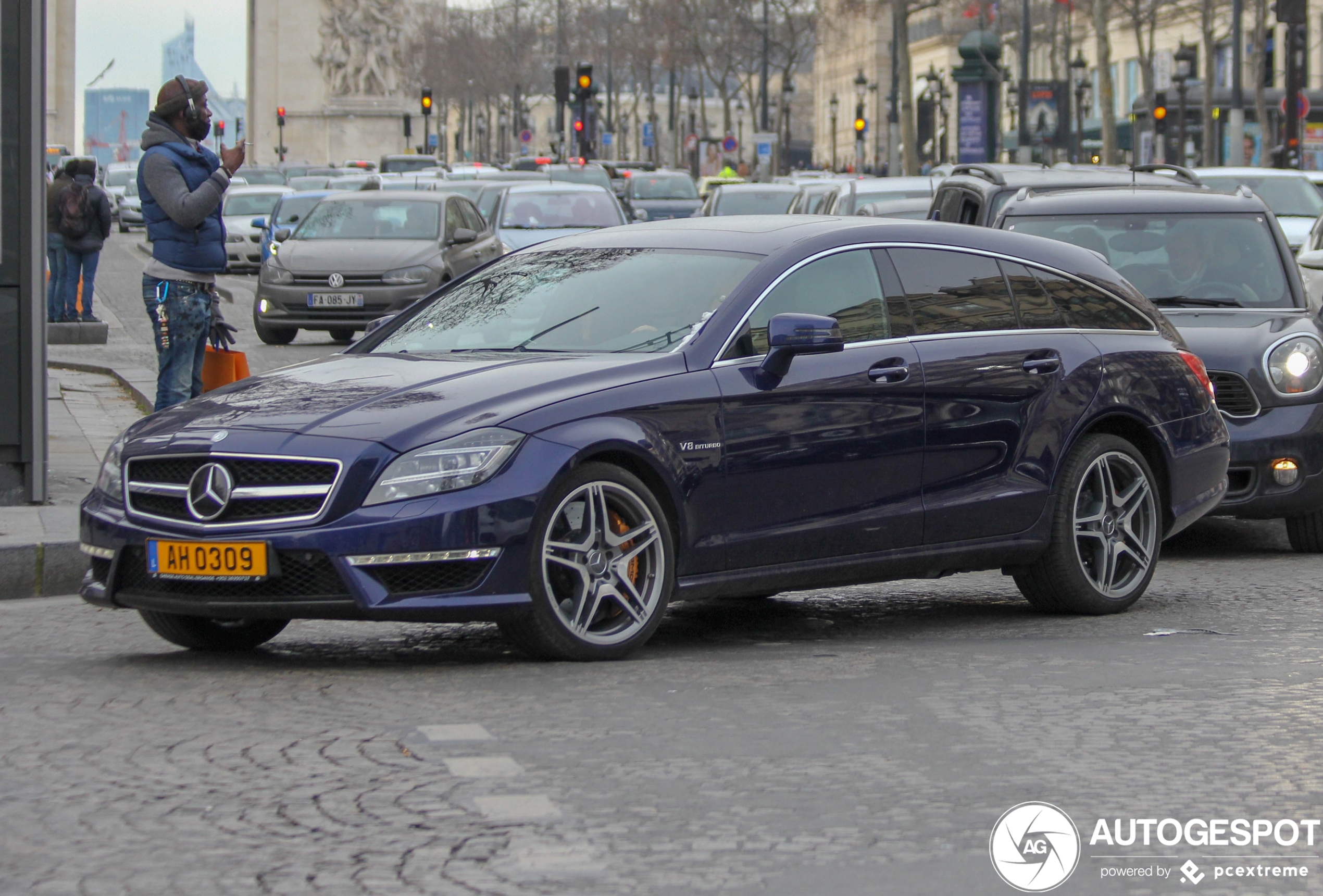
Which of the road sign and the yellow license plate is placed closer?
the yellow license plate

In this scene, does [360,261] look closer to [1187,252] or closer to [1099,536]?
[1187,252]

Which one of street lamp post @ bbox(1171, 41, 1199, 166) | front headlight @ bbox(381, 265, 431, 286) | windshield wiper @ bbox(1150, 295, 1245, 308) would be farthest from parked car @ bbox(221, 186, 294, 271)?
windshield wiper @ bbox(1150, 295, 1245, 308)

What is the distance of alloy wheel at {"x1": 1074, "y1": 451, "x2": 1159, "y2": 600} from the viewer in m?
8.10

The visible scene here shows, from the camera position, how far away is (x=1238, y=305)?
10828 millimetres

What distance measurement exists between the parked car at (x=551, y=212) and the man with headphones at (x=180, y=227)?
14.0 meters

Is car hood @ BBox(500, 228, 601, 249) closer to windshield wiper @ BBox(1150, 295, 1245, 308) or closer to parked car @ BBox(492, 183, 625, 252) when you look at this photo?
parked car @ BBox(492, 183, 625, 252)

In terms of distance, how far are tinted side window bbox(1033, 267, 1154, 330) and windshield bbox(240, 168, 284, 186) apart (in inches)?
1906

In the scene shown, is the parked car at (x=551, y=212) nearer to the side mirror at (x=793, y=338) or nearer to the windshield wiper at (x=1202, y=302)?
the windshield wiper at (x=1202, y=302)

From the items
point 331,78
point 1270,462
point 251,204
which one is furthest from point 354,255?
point 331,78

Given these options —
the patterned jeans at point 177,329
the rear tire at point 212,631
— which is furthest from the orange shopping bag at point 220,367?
the rear tire at point 212,631

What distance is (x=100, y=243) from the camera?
22109mm

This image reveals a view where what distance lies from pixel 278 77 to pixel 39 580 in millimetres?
79110

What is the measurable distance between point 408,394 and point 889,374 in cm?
172

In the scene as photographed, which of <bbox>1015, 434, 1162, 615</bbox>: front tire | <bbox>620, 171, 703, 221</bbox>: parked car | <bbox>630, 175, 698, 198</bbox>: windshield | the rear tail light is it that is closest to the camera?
<bbox>1015, 434, 1162, 615</bbox>: front tire
